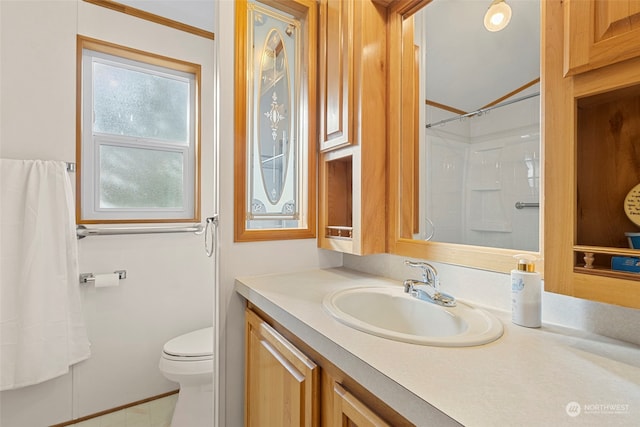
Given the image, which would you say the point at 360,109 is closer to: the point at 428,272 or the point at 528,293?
the point at 428,272

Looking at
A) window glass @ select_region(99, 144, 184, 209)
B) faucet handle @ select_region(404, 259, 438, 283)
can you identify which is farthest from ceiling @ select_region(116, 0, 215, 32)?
faucet handle @ select_region(404, 259, 438, 283)

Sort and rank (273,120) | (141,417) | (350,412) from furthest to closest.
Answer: (141,417) → (273,120) → (350,412)

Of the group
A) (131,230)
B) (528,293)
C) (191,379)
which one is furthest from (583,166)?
(131,230)

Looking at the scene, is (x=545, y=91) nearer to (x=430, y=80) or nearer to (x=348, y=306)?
(x=430, y=80)

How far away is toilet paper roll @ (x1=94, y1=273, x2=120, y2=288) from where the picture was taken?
166cm

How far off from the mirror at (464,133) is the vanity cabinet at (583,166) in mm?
165

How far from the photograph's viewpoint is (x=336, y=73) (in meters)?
1.30

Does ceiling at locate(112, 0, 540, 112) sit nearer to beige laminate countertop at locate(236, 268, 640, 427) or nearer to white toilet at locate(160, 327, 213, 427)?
beige laminate countertop at locate(236, 268, 640, 427)

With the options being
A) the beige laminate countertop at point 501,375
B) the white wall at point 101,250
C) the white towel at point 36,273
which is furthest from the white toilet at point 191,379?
the beige laminate countertop at point 501,375

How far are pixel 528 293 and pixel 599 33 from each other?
0.57 meters

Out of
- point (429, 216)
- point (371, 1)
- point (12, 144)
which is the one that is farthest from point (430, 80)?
point (12, 144)

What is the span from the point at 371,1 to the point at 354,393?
136cm

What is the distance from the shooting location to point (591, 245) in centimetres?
64

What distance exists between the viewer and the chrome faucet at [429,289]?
90cm
